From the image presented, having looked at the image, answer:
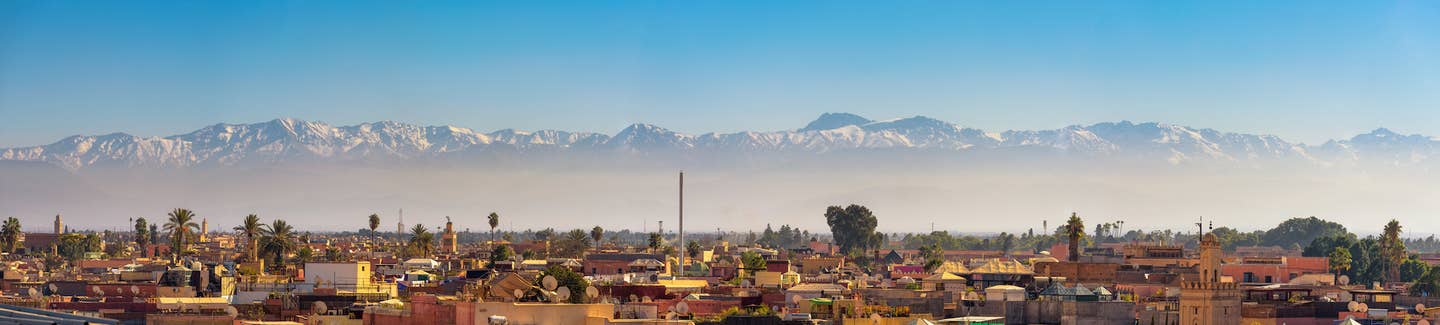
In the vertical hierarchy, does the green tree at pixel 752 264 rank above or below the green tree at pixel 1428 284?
above

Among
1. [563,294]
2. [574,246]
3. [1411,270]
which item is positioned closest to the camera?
[563,294]

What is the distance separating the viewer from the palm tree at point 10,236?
635 ft

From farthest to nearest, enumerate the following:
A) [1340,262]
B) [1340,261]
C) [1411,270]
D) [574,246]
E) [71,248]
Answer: [574,246]
[71,248]
[1411,270]
[1340,261]
[1340,262]

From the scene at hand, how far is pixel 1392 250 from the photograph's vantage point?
162500 millimetres

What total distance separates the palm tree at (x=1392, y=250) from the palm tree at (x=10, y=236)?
359 feet

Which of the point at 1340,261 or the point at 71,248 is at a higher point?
the point at 71,248

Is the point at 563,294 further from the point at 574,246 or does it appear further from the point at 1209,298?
the point at 574,246

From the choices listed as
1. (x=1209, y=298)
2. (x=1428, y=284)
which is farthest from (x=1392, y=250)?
(x=1209, y=298)

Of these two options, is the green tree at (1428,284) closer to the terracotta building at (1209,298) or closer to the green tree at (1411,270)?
the green tree at (1411,270)

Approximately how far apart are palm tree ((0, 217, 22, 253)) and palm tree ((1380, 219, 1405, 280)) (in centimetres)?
10927

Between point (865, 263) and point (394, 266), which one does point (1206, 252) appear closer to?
point (394, 266)

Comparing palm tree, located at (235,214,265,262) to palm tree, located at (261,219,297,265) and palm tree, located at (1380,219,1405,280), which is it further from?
palm tree, located at (1380,219,1405,280)

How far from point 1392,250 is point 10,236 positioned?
368ft

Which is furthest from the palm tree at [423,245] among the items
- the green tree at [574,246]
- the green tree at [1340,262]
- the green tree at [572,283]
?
the green tree at [572,283]
